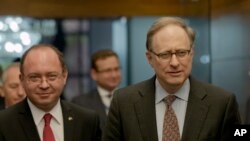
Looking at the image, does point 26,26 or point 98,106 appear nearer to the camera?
point 98,106

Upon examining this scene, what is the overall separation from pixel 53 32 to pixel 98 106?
7.47ft

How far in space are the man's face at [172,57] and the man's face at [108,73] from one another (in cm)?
191

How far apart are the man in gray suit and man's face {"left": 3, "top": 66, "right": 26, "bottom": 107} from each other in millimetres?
1376

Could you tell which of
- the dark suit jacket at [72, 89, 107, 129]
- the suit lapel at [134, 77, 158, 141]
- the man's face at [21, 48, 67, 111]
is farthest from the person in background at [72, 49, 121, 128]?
the suit lapel at [134, 77, 158, 141]

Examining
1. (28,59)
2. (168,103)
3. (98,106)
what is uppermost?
(28,59)

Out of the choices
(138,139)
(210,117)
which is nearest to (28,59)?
(138,139)

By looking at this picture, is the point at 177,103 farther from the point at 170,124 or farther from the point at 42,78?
the point at 42,78

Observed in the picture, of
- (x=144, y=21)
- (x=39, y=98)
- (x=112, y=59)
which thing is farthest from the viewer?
(x=144, y=21)

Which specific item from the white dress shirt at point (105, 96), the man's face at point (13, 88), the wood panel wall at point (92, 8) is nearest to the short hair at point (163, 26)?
the man's face at point (13, 88)

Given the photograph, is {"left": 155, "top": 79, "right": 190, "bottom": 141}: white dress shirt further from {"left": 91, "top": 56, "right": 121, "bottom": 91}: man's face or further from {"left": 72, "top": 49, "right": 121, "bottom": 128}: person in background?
{"left": 91, "top": 56, "right": 121, "bottom": 91}: man's face

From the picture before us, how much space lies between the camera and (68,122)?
9.15 feet

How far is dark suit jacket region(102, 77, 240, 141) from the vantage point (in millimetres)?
2340

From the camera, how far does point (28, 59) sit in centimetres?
269

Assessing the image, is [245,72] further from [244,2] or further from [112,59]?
[112,59]
